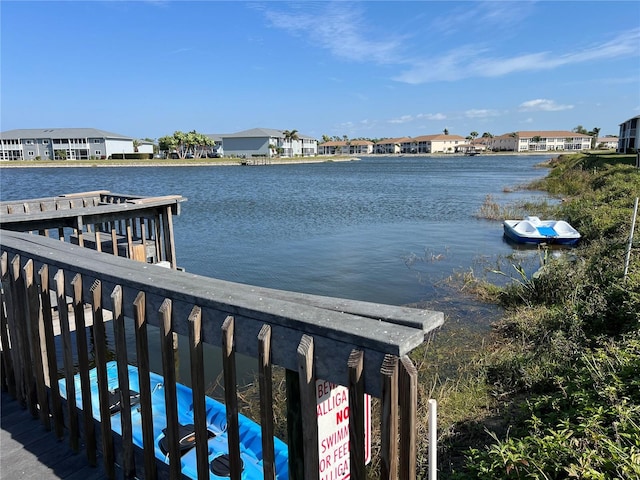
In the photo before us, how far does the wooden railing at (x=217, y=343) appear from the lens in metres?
1.67

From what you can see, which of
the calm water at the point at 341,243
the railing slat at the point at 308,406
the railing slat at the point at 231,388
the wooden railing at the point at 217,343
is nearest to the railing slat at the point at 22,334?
the wooden railing at the point at 217,343

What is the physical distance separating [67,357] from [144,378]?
2.78 feet

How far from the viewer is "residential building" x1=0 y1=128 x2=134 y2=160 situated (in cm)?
11444

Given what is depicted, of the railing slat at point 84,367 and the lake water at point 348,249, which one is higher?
the railing slat at point 84,367

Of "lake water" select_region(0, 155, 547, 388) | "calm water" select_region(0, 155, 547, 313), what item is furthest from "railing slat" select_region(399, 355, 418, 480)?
"calm water" select_region(0, 155, 547, 313)

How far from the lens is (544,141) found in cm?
16712

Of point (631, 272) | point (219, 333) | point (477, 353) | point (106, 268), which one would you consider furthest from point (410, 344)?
point (631, 272)

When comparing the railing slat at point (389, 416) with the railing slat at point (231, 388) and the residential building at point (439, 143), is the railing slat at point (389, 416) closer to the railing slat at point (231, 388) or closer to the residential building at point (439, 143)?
the railing slat at point (231, 388)

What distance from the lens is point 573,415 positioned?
3.81 m

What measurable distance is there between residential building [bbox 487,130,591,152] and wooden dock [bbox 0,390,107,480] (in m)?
176

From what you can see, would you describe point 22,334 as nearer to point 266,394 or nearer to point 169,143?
point 266,394

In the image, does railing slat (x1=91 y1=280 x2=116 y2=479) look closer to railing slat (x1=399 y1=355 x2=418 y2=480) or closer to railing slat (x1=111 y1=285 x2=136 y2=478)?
railing slat (x1=111 y1=285 x2=136 y2=478)

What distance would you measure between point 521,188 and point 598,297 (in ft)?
124

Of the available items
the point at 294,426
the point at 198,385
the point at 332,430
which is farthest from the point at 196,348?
the point at 332,430
